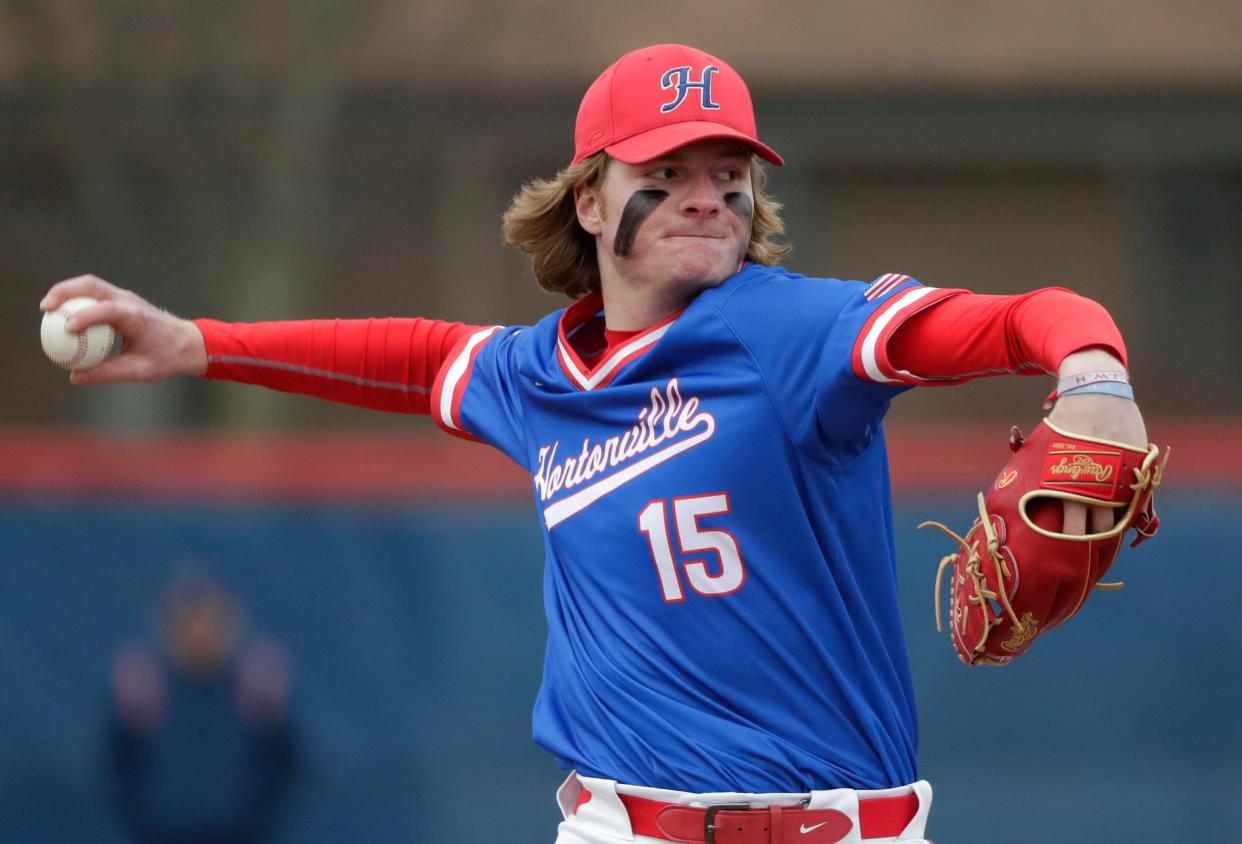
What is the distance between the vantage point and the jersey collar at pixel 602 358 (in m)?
2.81

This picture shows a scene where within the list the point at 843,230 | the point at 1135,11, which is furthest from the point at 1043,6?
the point at 843,230

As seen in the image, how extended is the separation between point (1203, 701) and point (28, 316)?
12.2 metres

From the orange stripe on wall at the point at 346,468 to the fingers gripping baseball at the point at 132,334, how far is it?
3099mm

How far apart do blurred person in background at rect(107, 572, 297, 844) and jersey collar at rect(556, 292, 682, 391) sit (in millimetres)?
3420

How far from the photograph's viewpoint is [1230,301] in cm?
1527

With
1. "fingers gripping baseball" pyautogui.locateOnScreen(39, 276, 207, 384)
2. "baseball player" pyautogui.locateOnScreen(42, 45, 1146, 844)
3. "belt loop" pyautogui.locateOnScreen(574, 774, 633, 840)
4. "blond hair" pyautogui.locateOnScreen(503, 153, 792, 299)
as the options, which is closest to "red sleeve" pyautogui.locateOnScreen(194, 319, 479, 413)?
"fingers gripping baseball" pyautogui.locateOnScreen(39, 276, 207, 384)

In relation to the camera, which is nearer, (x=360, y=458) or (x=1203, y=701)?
(x=1203, y=701)

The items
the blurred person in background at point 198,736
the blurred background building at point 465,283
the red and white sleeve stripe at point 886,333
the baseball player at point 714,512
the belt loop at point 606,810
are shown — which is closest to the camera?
the red and white sleeve stripe at point 886,333

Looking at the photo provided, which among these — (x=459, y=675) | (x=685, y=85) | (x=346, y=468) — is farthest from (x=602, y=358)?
(x=346, y=468)

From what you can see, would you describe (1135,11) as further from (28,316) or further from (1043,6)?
(28,316)

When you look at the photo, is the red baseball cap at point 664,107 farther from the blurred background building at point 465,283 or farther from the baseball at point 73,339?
the blurred background building at point 465,283

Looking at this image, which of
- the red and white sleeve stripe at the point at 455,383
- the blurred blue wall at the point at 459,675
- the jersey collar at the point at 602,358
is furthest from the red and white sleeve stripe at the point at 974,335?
the blurred blue wall at the point at 459,675

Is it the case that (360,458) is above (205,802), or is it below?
above

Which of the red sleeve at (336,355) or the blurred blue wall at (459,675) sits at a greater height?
the red sleeve at (336,355)
